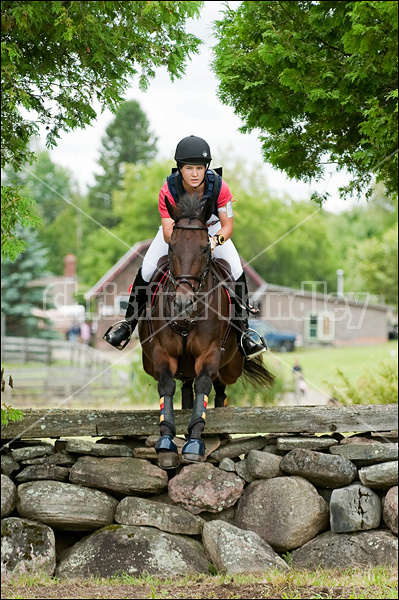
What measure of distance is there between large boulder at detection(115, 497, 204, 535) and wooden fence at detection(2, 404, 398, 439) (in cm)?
64

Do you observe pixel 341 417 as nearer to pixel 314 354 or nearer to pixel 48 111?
pixel 48 111

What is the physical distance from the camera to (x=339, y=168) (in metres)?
7.20

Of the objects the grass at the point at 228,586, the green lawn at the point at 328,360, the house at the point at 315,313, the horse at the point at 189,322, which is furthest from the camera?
the house at the point at 315,313

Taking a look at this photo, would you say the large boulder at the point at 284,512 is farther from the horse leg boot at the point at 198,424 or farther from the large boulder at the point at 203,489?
the horse leg boot at the point at 198,424

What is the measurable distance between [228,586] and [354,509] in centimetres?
136

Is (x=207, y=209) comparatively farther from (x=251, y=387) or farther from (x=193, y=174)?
(x=251, y=387)

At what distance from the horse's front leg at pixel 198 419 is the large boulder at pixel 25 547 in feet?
5.00

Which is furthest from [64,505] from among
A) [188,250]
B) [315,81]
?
[315,81]

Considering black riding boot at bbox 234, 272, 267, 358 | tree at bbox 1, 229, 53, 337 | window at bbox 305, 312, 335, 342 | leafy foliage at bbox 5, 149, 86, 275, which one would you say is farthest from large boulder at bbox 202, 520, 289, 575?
leafy foliage at bbox 5, 149, 86, 275

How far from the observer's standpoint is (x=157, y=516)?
5.91m

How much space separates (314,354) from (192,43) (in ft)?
113

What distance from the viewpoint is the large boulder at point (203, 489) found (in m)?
5.98

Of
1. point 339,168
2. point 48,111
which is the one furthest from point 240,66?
point 48,111

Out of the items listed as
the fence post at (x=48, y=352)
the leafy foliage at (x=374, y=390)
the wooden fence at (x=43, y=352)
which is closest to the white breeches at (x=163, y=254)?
the leafy foliage at (x=374, y=390)
